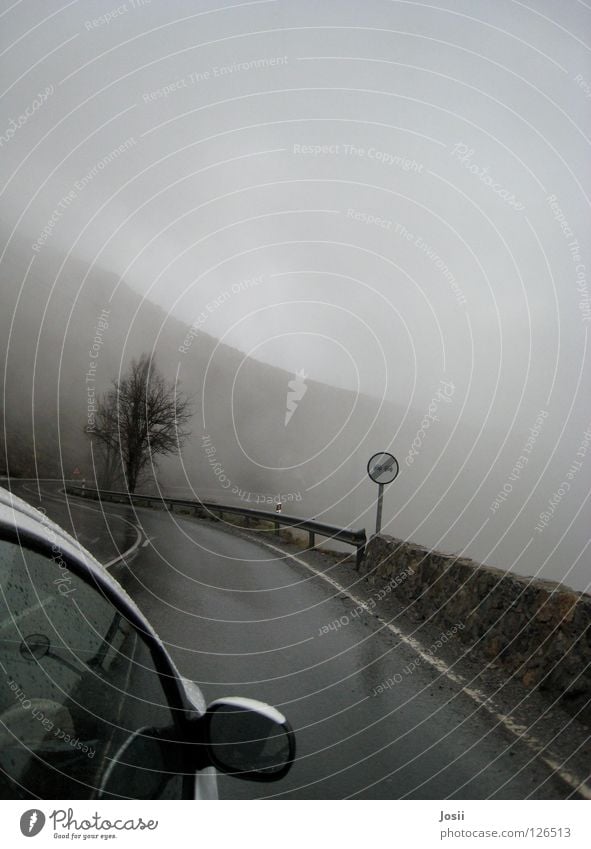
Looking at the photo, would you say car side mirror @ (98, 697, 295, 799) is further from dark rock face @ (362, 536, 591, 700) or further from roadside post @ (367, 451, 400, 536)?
roadside post @ (367, 451, 400, 536)

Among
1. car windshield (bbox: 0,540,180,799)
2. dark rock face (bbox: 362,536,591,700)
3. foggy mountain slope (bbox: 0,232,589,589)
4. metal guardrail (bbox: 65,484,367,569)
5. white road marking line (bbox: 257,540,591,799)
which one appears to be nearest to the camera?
car windshield (bbox: 0,540,180,799)

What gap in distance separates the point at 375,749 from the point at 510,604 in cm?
234

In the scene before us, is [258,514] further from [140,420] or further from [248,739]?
[248,739]

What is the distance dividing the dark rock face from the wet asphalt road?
0.67 metres

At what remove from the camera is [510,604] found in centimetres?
484

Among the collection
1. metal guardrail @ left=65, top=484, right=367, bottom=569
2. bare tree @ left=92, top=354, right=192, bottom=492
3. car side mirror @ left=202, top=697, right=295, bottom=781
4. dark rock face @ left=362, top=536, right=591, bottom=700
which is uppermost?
bare tree @ left=92, top=354, right=192, bottom=492

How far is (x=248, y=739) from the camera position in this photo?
148 cm

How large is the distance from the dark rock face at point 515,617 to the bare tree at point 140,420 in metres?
3.61

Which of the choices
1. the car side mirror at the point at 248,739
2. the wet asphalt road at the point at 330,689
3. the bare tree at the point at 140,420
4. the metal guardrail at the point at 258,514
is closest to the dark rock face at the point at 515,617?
the wet asphalt road at the point at 330,689

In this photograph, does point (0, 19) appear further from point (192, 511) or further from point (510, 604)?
point (192, 511)

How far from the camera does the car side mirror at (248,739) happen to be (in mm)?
1438

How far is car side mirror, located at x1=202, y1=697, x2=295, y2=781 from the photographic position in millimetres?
1438

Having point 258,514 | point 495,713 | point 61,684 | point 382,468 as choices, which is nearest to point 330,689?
point 495,713

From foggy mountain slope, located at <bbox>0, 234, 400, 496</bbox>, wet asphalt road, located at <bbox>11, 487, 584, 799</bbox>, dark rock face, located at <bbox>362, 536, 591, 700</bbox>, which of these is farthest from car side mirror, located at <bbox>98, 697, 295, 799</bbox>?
foggy mountain slope, located at <bbox>0, 234, 400, 496</bbox>
